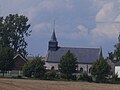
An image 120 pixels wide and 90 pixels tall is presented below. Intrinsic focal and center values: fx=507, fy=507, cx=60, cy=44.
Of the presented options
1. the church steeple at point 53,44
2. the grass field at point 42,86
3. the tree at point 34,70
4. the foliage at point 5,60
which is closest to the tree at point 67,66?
the tree at point 34,70

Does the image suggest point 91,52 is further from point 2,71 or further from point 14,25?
point 2,71

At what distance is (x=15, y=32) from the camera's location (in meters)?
152

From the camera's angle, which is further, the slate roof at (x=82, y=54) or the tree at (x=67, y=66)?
the slate roof at (x=82, y=54)

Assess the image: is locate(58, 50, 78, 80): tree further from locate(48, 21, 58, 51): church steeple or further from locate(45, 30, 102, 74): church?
locate(48, 21, 58, 51): church steeple

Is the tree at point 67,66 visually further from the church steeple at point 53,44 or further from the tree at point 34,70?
the church steeple at point 53,44

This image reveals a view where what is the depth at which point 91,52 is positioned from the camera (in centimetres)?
15450

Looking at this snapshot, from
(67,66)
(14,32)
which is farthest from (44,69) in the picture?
(14,32)

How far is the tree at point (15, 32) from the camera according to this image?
15138cm

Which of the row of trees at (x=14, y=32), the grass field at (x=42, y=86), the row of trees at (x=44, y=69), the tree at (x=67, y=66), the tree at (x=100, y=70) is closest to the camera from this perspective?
the grass field at (x=42, y=86)

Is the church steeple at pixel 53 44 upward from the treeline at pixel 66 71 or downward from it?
upward

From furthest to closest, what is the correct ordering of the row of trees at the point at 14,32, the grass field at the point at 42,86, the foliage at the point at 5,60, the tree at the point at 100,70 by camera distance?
the row of trees at the point at 14,32
the foliage at the point at 5,60
the tree at the point at 100,70
the grass field at the point at 42,86

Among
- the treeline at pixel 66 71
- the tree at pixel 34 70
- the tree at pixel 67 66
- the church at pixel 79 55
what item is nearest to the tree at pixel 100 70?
the treeline at pixel 66 71

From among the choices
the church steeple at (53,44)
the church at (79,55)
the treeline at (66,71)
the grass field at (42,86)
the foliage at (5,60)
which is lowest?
the grass field at (42,86)

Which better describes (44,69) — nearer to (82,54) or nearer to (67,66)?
(67,66)
